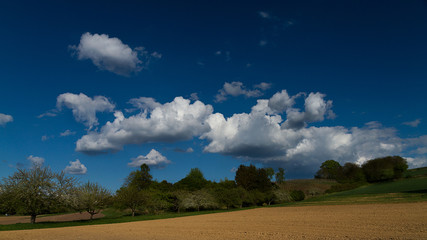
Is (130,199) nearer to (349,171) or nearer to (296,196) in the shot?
(296,196)

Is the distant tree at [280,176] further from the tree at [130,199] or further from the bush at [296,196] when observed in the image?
the tree at [130,199]

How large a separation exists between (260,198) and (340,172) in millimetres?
93350

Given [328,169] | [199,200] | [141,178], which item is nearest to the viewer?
[199,200]

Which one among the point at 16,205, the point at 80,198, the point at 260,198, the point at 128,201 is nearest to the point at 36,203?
the point at 16,205

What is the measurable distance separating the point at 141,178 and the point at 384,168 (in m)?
99.4

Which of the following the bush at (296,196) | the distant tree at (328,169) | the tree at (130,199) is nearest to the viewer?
the tree at (130,199)

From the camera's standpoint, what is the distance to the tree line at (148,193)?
37.2 m

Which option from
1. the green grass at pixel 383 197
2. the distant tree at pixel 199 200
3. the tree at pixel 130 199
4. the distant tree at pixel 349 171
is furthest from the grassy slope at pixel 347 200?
the distant tree at pixel 349 171

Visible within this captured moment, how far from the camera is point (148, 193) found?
5997 centimetres

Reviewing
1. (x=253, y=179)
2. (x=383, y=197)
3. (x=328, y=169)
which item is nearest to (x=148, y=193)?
(x=253, y=179)

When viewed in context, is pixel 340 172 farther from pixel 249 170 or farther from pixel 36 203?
pixel 36 203

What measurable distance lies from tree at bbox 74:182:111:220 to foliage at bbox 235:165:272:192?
167 ft

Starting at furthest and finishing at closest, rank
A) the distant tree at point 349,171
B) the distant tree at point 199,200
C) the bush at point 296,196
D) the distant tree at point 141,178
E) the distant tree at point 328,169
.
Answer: the distant tree at point 328,169 < the distant tree at point 349,171 < the distant tree at point 141,178 < the bush at point 296,196 < the distant tree at point 199,200

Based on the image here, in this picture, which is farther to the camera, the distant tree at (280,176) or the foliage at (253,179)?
the distant tree at (280,176)
